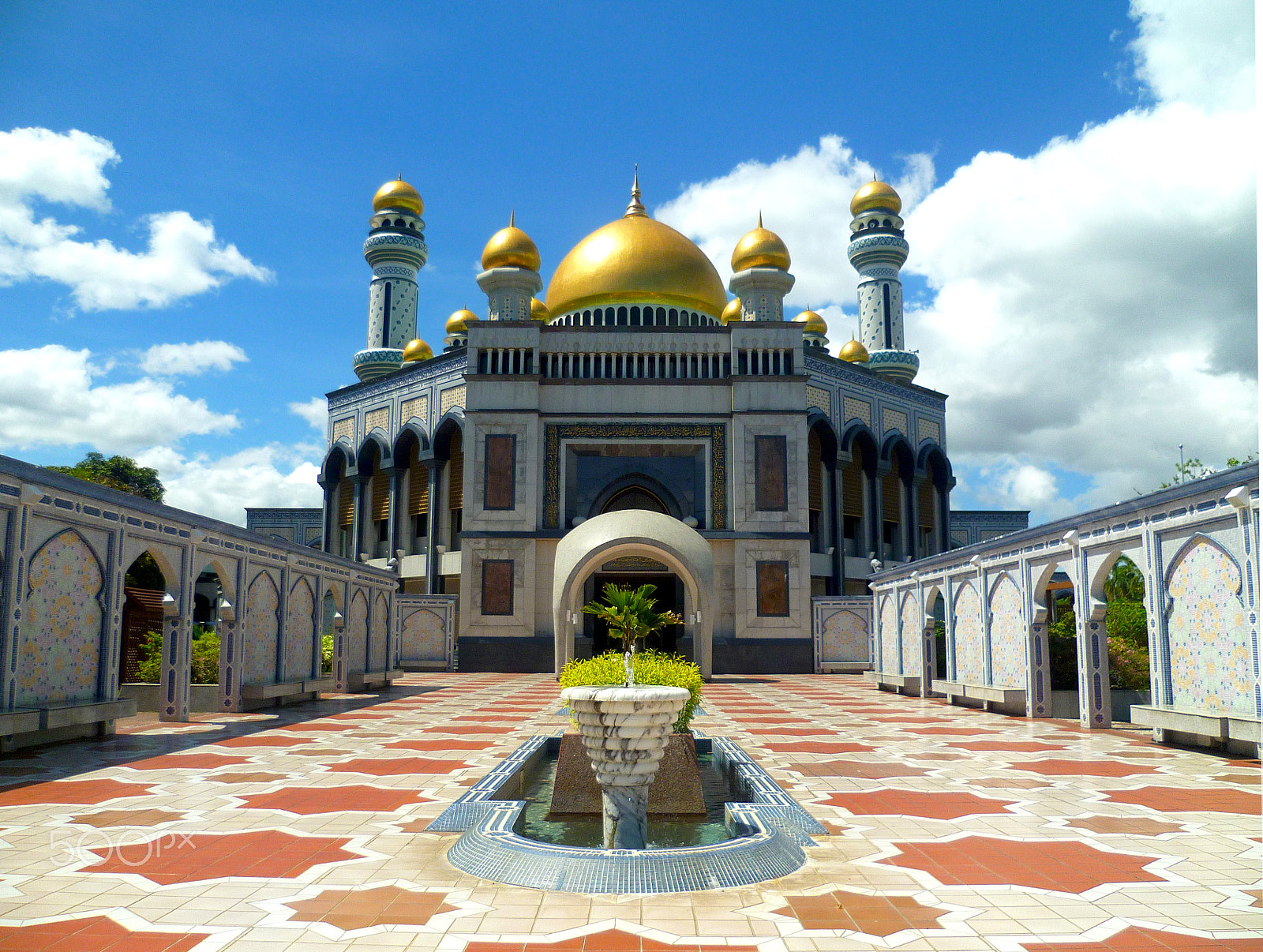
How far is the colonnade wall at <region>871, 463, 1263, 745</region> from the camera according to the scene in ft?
29.9

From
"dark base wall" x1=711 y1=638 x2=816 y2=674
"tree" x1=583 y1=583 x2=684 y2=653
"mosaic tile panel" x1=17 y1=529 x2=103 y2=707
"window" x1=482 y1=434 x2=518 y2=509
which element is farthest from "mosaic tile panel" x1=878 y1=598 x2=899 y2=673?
"mosaic tile panel" x1=17 y1=529 x2=103 y2=707

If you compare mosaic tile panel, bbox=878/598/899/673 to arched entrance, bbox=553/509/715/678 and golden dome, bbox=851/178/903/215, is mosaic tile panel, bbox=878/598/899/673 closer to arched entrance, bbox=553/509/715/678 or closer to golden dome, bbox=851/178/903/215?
arched entrance, bbox=553/509/715/678

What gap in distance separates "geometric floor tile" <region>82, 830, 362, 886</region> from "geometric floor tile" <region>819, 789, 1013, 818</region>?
11.9 feet

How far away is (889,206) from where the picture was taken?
132 feet

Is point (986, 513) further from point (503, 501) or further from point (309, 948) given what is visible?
point (309, 948)

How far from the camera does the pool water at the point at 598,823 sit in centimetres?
646

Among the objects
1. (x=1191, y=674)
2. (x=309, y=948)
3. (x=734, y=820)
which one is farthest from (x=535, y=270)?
(x=309, y=948)

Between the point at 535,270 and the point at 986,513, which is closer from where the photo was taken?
the point at 535,270

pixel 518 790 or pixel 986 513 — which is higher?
pixel 986 513

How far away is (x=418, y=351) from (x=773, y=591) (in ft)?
58.3

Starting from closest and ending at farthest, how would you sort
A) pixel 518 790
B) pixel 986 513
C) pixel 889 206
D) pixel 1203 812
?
pixel 1203 812 < pixel 518 790 < pixel 889 206 < pixel 986 513

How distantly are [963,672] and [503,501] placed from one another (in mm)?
13964

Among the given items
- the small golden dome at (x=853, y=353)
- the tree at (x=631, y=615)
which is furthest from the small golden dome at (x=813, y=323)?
the tree at (x=631, y=615)

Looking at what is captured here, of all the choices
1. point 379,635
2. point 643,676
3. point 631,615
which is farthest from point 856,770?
point 379,635
